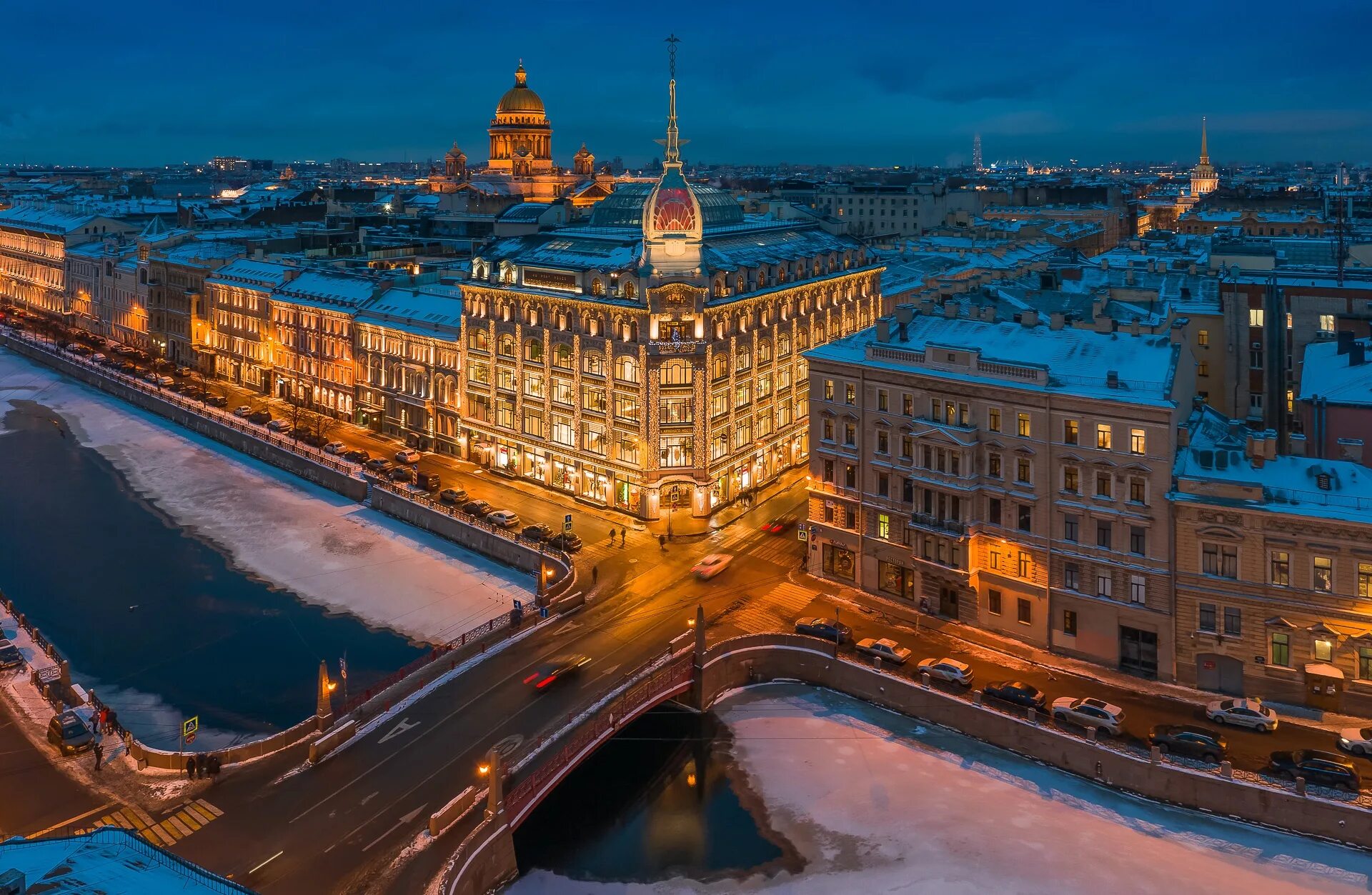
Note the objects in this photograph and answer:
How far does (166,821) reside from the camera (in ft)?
140

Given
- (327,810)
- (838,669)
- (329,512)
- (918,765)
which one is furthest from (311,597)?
(918,765)

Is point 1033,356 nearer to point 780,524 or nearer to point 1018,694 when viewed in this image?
point 1018,694

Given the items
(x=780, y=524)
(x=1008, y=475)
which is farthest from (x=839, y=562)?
(x=1008, y=475)

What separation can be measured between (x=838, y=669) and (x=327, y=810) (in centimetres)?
2640

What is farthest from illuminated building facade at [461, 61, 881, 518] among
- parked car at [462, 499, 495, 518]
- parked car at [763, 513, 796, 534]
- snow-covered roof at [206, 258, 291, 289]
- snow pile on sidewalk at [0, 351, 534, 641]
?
snow-covered roof at [206, 258, 291, 289]

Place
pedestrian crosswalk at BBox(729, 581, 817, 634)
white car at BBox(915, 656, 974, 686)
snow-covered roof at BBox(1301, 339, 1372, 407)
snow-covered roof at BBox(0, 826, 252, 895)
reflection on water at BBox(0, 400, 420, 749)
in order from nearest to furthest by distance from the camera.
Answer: snow-covered roof at BBox(0, 826, 252, 895) → white car at BBox(915, 656, 974, 686) → reflection on water at BBox(0, 400, 420, 749) → snow-covered roof at BBox(1301, 339, 1372, 407) → pedestrian crosswalk at BBox(729, 581, 817, 634)

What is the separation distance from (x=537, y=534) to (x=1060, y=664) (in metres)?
36.0

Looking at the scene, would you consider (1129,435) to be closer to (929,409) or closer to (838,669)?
(929,409)

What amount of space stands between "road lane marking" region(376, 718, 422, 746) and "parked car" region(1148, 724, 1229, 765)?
1309 inches

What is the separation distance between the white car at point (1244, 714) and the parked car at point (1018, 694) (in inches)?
295

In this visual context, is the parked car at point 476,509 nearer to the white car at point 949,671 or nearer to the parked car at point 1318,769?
the white car at point 949,671

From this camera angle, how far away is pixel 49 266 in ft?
573

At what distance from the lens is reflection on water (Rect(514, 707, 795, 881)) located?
147 ft

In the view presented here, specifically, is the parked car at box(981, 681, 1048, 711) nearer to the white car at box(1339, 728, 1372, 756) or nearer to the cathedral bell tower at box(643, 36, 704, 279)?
the white car at box(1339, 728, 1372, 756)
